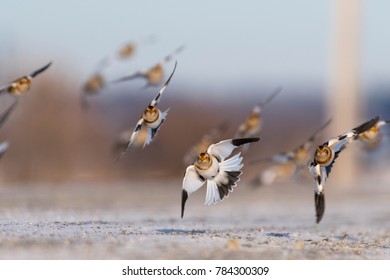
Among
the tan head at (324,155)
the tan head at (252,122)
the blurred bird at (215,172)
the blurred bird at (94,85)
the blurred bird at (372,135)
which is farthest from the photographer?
the blurred bird at (94,85)

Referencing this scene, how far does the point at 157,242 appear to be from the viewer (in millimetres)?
5258

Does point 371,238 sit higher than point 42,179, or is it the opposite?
point 42,179

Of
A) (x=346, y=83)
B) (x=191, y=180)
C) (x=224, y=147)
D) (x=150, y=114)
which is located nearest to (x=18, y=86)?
(x=150, y=114)

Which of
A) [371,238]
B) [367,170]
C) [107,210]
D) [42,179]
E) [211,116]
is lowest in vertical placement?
[371,238]

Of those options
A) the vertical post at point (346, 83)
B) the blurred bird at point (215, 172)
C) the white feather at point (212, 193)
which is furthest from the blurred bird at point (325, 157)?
the vertical post at point (346, 83)

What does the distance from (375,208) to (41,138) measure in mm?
7616

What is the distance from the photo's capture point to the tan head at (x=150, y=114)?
570cm

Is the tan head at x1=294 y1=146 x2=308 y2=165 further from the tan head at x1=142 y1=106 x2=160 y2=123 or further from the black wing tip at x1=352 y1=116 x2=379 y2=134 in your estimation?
the tan head at x1=142 y1=106 x2=160 y2=123

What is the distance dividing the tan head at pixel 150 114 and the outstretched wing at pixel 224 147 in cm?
43

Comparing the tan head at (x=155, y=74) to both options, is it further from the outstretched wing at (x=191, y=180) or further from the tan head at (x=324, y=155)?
the tan head at (x=324, y=155)

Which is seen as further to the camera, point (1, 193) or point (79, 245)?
point (1, 193)

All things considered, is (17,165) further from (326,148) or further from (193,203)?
(326,148)

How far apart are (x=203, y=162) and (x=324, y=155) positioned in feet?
2.52

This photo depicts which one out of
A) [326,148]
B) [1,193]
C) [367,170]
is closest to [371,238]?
[326,148]
